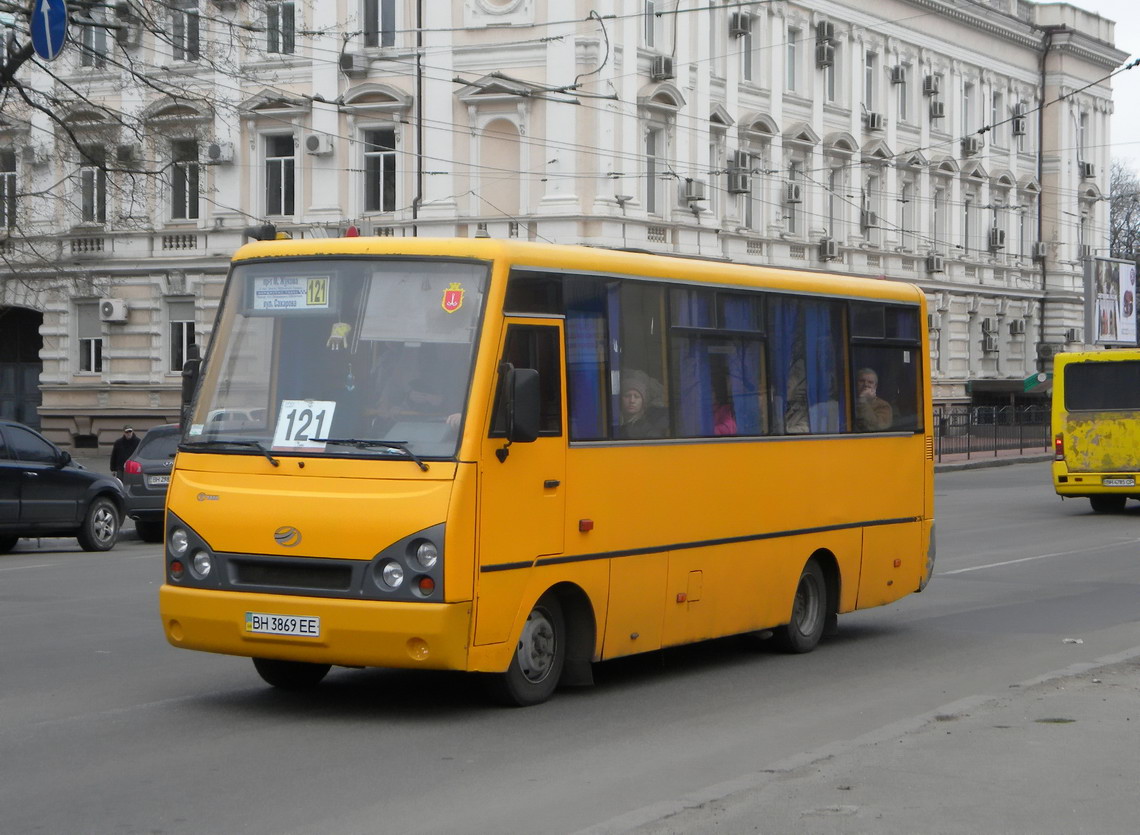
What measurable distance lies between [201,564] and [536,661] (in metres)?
1.89

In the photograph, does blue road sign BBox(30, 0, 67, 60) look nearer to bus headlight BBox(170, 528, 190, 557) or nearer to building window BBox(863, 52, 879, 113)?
bus headlight BBox(170, 528, 190, 557)

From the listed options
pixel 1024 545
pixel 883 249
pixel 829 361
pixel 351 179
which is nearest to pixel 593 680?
pixel 829 361

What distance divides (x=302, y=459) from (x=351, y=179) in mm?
33115

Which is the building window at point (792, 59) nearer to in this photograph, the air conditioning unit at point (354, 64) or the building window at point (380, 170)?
the building window at point (380, 170)

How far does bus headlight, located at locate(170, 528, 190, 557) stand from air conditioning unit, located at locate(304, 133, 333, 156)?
32892 mm

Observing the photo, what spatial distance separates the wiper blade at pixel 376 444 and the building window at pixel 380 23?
33.3 metres

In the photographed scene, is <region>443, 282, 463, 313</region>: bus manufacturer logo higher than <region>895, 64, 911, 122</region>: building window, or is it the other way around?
<region>895, 64, 911, 122</region>: building window

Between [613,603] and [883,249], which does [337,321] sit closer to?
[613,603]

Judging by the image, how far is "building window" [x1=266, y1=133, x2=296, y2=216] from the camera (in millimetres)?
42375

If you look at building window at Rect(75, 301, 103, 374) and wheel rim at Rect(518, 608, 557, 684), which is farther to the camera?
building window at Rect(75, 301, 103, 374)

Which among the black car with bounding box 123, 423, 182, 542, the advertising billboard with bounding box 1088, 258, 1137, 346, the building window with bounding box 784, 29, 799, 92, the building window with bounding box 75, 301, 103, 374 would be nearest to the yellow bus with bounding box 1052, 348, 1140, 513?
the black car with bounding box 123, 423, 182, 542

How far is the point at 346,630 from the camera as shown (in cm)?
871

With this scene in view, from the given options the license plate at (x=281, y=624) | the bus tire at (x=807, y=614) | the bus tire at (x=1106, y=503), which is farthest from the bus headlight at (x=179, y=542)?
the bus tire at (x=1106, y=503)

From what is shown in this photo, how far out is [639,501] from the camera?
10.2m
